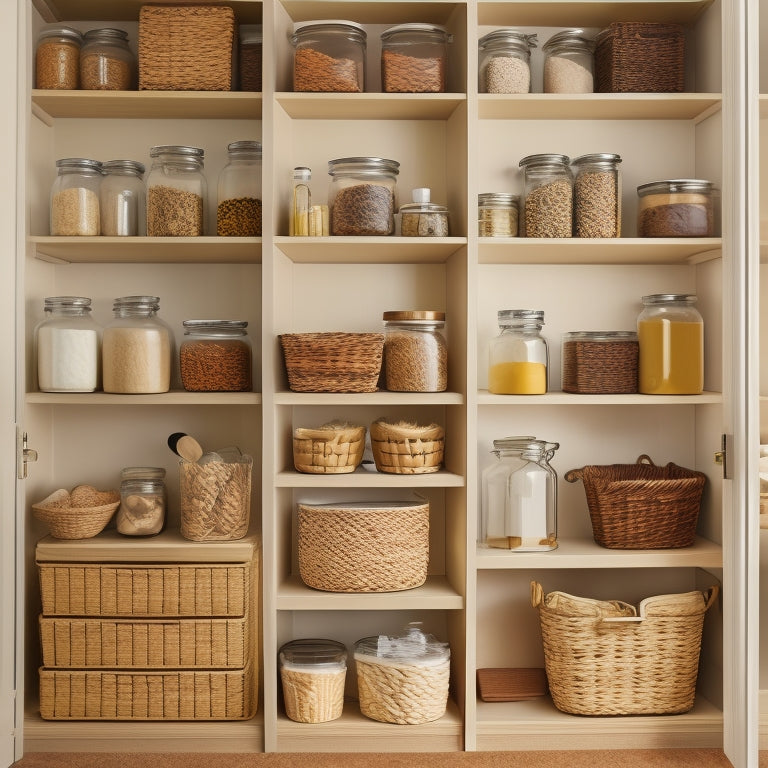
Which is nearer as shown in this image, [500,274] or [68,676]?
[68,676]

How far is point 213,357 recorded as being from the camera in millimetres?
2361

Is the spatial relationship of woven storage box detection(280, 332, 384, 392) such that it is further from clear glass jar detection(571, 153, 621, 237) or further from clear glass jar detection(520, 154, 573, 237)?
clear glass jar detection(571, 153, 621, 237)

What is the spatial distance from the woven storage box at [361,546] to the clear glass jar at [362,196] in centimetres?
80

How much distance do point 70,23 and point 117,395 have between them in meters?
1.21

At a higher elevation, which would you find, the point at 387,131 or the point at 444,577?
the point at 387,131

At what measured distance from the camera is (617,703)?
7.73 feet

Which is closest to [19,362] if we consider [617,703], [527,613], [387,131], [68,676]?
[68,676]

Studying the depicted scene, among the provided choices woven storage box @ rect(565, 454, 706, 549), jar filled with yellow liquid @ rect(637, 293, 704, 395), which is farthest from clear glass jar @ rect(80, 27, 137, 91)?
woven storage box @ rect(565, 454, 706, 549)

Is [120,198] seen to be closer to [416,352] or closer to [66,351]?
[66,351]

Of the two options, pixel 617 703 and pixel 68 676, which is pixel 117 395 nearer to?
pixel 68 676

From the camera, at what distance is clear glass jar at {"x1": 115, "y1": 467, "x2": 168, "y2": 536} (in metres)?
2.39

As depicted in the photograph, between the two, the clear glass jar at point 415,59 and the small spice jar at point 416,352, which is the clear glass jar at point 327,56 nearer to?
the clear glass jar at point 415,59

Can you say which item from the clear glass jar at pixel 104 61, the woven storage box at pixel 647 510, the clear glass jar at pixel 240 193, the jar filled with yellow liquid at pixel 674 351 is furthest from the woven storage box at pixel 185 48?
the woven storage box at pixel 647 510

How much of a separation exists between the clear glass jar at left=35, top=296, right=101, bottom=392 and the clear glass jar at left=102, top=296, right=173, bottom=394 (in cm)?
4
